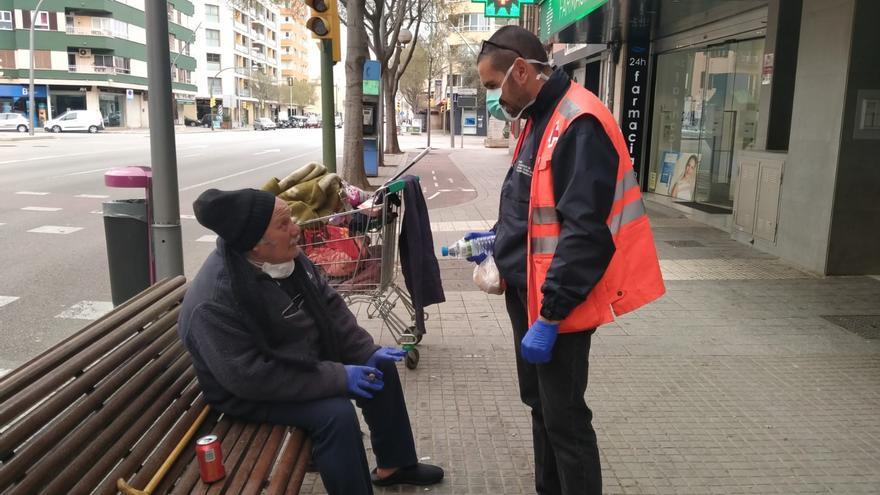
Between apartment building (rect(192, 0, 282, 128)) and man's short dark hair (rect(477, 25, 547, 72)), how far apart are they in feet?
261

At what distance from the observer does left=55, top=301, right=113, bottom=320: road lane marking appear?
6168 millimetres

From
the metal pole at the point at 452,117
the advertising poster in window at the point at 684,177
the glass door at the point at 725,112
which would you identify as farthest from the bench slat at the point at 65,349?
the metal pole at the point at 452,117

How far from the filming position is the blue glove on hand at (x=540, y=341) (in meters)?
2.43

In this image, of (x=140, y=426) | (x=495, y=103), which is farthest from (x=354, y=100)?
(x=140, y=426)

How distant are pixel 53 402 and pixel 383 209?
2506 mm

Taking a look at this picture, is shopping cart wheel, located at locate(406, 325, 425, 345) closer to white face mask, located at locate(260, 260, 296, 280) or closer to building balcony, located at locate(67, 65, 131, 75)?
white face mask, located at locate(260, 260, 296, 280)

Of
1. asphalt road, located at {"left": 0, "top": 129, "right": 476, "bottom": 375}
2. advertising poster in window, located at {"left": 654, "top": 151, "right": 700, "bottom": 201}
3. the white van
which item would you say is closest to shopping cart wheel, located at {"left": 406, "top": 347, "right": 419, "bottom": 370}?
asphalt road, located at {"left": 0, "top": 129, "right": 476, "bottom": 375}

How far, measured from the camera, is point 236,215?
251 centimetres

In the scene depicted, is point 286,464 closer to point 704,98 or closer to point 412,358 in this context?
point 412,358

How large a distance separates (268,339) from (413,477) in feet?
3.52

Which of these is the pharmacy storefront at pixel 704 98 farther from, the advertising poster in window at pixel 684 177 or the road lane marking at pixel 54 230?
the road lane marking at pixel 54 230

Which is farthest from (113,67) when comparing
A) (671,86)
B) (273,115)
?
(671,86)

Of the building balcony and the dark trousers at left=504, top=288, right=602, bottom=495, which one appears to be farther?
the building balcony

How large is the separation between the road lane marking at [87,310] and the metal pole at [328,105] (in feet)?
9.53
